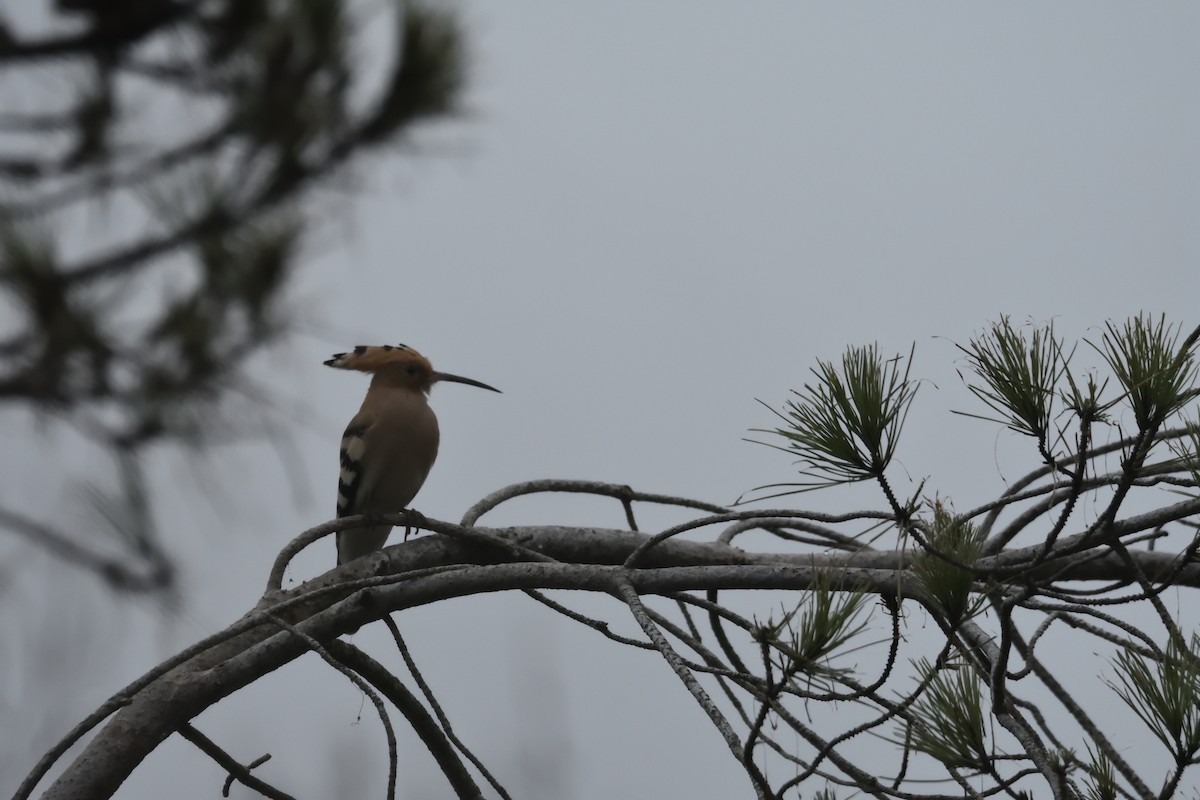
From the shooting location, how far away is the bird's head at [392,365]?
3.28 meters

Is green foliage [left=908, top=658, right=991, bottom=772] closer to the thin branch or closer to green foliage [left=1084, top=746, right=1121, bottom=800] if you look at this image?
green foliage [left=1084, top=746, right=1121, bottom=800]

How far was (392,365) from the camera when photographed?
130 inches

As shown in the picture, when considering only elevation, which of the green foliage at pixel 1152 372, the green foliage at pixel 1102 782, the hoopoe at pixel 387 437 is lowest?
the green foliage at pixel 1102 782

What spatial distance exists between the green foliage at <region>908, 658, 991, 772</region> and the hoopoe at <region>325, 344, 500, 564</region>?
204 cm

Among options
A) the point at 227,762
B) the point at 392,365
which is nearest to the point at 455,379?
the point at 392,365

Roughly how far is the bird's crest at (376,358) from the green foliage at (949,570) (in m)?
2.18

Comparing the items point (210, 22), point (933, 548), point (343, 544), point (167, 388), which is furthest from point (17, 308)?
point (343, 544)

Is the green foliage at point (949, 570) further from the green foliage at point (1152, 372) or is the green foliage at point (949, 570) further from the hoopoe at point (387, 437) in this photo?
Answer: the hoopoe at point (387, 437)

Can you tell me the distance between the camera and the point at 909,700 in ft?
4.03

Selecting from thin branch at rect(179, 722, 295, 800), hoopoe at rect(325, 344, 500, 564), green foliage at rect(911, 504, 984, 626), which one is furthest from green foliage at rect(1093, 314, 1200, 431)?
hoopoe at rect(325, 344, 500, 564)

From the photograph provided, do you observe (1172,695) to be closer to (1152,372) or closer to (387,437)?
(1152,372)

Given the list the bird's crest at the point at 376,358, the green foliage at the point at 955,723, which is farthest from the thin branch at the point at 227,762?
the bird's crest at the point at 376,358

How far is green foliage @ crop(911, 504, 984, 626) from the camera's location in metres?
1.26

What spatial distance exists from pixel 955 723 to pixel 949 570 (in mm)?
183
